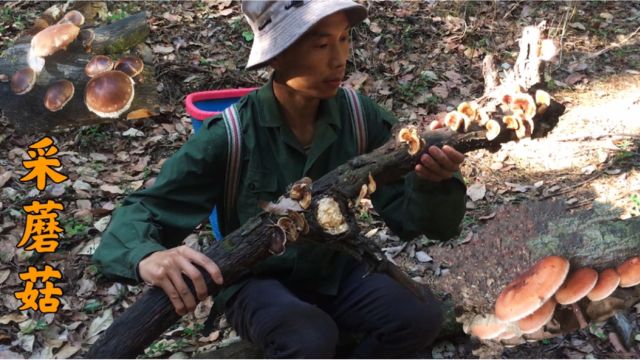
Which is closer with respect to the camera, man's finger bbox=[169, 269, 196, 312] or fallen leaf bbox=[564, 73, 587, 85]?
man's finger bbox=[169, 269, 196, 312]

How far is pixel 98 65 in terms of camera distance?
550cm

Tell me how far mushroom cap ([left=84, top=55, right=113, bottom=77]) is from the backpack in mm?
3408

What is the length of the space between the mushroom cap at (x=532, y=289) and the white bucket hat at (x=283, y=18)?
130cm

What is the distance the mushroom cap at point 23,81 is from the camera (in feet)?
17.3

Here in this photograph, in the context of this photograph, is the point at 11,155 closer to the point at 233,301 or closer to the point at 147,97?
the point at 147,97

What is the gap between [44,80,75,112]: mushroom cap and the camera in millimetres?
5293

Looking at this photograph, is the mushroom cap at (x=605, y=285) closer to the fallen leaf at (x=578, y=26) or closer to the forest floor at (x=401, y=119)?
the forest floor at (x=401, y=119)

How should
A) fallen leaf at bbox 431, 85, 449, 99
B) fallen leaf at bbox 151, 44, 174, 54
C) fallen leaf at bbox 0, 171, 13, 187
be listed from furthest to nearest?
fallen leaf at bbox 151, 44, 174, 54, fallen leaf at bbox 431, 85, 449, 99, fallen leaf at bbox 0, 171, 13, 187

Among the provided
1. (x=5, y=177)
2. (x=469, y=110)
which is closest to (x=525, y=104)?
(x=469, y=110)

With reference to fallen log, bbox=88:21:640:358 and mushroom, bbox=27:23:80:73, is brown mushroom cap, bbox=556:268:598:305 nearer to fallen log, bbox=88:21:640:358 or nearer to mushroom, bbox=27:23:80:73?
fallen log, bbox=88:21:640:358

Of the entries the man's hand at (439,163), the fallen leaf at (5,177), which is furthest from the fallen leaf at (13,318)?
the man's hand at (439,163)

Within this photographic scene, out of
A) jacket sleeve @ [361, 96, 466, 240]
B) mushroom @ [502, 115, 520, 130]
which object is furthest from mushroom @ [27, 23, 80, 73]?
mushroom @ [502, 115, 520, 130]

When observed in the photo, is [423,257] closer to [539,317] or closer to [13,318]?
[539,317]

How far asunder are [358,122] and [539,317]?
1.13 metres
